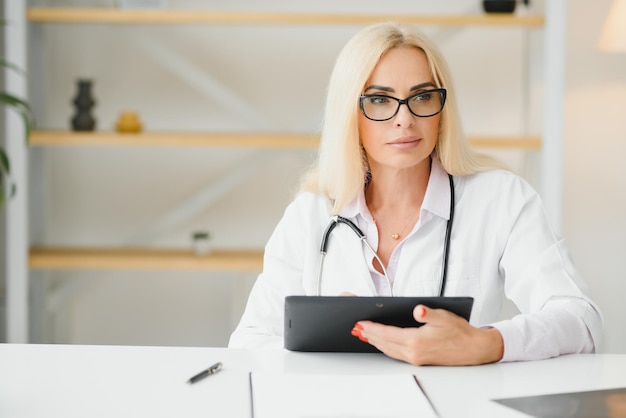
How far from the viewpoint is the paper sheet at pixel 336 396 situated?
1.25 metres

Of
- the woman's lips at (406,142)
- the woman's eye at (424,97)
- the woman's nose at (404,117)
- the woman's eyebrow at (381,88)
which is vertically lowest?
the woman's lips at (406,142)

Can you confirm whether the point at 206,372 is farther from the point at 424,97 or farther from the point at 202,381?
the point at 424,97

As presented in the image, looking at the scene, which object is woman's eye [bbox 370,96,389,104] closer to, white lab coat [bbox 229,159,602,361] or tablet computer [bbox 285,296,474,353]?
white lab coat [bbox 229,159,602,361]

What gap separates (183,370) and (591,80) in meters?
2.54

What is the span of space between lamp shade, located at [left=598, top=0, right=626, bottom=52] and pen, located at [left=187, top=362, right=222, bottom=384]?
8.29 ft

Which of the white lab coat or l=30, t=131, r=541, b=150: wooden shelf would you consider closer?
the white lab coat

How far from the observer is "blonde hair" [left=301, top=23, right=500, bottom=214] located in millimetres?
1995

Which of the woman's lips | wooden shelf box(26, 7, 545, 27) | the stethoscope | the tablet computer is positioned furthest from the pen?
wooden shelf box(26, 7, 545, 27)

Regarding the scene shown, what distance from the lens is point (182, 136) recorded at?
3.43 m

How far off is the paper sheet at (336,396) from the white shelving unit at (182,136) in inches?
80.6

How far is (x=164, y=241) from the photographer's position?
12.7 feet

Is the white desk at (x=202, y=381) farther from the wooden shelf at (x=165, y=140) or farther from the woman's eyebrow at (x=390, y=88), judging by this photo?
the wooden shelf at (x=165, y=140)

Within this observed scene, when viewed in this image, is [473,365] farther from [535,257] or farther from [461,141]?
[461,141]

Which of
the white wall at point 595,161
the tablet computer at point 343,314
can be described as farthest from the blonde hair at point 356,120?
the white wall at point 595,161
